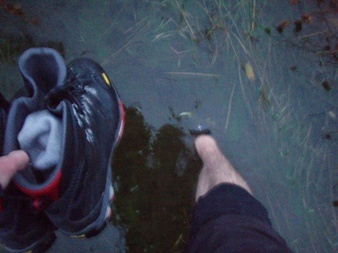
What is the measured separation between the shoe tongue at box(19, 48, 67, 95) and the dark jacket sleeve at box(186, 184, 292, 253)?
0.71 m

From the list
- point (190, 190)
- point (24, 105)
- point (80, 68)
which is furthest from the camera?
point (190, 190)

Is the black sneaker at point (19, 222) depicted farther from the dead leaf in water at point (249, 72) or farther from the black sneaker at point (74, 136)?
the dead leaf in water at point (249, 72)

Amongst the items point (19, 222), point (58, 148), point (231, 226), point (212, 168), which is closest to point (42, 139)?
point (58, 148)

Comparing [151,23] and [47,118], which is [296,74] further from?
[47,118]

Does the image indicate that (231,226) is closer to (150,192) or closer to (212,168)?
(212,168)

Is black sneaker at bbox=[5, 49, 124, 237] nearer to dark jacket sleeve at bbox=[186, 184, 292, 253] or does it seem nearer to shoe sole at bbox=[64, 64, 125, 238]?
shoe sole at bbox=[64, 64, 125, 238]

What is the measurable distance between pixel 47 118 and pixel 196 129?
0.80 meters

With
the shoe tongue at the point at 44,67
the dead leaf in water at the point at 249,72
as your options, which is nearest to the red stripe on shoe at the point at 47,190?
the shoe tongue at the point at 44,67

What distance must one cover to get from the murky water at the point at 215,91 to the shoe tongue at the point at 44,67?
17.0 inches

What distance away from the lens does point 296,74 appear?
1739mm

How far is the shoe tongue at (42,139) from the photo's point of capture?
3.43ft

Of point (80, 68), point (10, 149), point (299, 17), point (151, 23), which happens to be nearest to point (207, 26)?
point (151, 23)

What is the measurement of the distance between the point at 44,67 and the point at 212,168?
33.3 inches

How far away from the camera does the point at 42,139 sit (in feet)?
3.59
